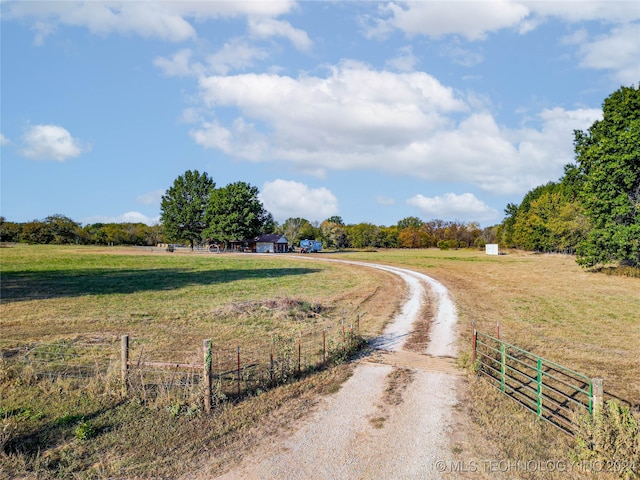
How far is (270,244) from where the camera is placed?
331 feet

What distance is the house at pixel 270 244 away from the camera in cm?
10094

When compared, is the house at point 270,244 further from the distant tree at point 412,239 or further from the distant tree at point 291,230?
the distant tree at point 412,239

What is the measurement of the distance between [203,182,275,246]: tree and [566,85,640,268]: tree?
69542 mm

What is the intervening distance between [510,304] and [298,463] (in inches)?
973

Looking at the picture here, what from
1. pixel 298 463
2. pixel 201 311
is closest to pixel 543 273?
pixel 201 311

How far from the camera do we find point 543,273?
159 ft

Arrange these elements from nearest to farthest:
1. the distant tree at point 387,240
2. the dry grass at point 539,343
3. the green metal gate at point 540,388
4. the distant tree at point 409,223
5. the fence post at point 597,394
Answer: the fence post at point 597,394 < the dry grass at point 539,343 < the green metal gate at point 540,388 < the distant tree at point 387,240 < the distant tree at point 409,223

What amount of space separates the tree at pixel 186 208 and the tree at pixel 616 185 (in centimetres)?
8303

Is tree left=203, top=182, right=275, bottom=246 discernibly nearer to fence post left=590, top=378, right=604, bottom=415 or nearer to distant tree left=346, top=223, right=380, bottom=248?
distant tree left=346, top=223, right=380, bottom=248

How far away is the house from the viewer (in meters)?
101

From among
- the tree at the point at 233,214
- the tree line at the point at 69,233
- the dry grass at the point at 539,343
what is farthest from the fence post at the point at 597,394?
the tree line at the point at 69,233

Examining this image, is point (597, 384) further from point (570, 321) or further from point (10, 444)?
point (570, 321)

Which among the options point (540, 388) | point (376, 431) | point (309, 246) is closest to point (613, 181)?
point (540, 388)

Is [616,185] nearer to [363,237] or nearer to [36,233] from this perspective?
[363,237]
